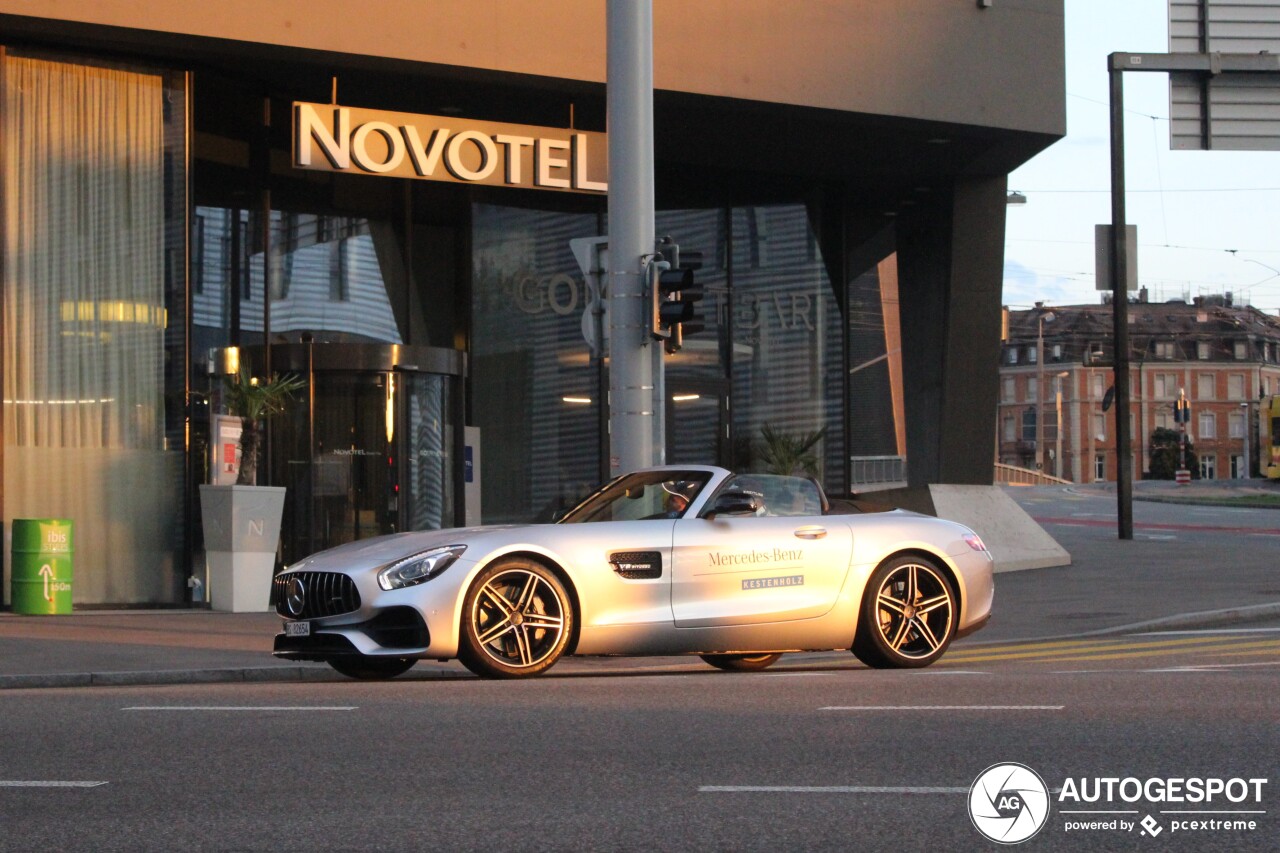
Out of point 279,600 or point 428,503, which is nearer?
point 279,600

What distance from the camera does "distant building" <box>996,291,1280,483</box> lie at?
133 metres

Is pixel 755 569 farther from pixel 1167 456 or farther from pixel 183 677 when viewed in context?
pixel 1167 456

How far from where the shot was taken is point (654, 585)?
10.7m

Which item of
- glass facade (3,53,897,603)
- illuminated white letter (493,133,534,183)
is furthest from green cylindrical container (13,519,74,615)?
illuminated white letter (493,133,534,183)

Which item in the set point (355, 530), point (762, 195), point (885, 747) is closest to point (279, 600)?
point (885, 747)

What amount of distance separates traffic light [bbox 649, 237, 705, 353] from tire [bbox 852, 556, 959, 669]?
3.77 metres

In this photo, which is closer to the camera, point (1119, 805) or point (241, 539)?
point (1119, 805)

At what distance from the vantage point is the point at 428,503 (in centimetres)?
2097

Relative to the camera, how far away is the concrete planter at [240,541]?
18.6 metres

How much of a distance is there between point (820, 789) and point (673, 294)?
911 cm

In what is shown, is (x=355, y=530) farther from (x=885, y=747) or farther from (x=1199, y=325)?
(x=1199, y=325)

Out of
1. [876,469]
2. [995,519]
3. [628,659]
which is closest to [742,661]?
[628,659]

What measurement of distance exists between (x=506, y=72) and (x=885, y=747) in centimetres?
1392

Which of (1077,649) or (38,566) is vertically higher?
(38,566)
